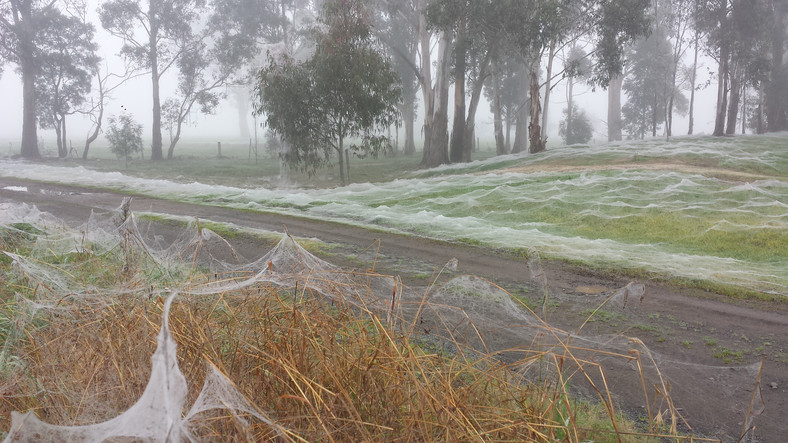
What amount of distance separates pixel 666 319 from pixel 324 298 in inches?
162

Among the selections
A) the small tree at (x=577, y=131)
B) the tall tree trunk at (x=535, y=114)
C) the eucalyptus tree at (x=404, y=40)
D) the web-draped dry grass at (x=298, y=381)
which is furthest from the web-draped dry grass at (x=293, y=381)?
the small tree at (x=577, y=131)

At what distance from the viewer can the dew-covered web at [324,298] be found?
7.47 feet

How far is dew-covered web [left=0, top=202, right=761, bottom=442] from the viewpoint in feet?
7.47

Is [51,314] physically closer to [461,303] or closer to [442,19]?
[461,303]

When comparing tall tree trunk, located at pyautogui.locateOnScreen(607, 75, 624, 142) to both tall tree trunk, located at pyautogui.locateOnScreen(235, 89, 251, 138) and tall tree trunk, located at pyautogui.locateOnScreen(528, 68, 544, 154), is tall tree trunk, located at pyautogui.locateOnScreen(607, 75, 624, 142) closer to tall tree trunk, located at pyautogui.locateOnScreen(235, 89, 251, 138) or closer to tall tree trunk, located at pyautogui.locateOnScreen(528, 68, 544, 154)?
tall tree trunk, located at pyautogui.locateOnScreen(528, 68, 544, 154)

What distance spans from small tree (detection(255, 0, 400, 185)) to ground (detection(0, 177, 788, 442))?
11332mm

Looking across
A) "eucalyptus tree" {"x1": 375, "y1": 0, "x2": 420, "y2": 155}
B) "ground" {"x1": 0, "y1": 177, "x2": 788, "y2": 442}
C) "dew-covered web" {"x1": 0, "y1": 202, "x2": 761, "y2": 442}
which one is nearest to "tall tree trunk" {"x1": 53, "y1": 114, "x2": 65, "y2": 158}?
"eucalyptus tree" {"x1": 375, "y1": 0, "x2": 420, "y2": 155}

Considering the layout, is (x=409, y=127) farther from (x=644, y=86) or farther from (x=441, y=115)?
(x=644, y=86)

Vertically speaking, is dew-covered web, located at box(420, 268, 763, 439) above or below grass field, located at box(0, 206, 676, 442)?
below

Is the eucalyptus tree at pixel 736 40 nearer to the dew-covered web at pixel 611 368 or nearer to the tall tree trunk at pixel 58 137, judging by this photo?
the dew-covered web at pixel 611 368

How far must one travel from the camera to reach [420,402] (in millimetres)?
2820

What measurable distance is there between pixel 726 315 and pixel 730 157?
62.9ft

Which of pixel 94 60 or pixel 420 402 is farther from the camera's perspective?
pixel 94 60

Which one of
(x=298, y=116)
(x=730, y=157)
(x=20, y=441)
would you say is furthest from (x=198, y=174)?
(x=20, y=441)
